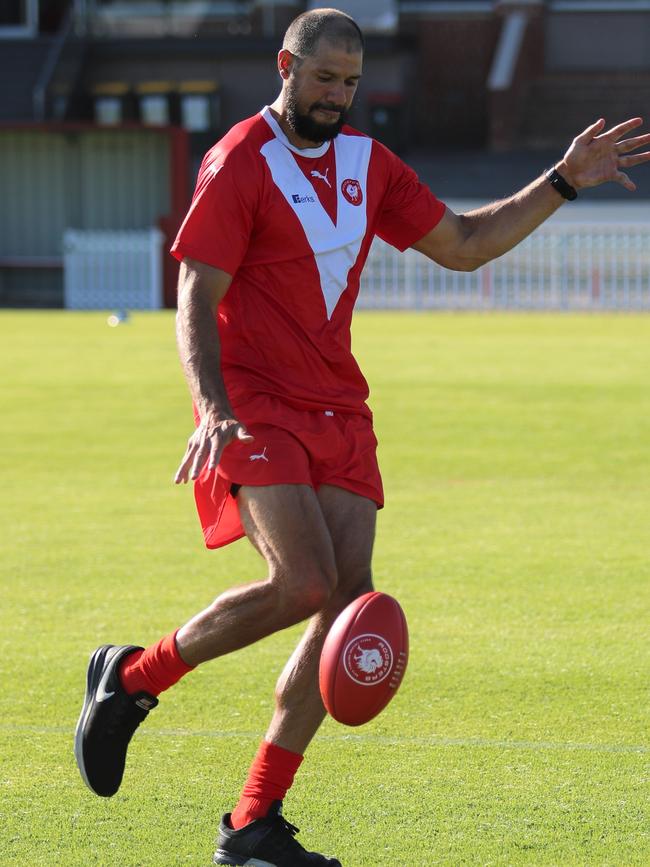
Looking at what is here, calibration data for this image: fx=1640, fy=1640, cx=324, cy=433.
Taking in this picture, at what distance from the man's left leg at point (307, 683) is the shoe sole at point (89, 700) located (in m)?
0.49

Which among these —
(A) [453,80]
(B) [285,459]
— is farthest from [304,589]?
(A) [453,80]

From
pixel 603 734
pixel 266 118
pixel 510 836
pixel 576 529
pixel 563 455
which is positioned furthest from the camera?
pixel 563 455

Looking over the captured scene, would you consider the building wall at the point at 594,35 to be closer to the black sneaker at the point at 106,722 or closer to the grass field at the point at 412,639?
the grass field at the point at 412,639

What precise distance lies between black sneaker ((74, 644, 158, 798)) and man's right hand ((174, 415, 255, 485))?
0.86 meters

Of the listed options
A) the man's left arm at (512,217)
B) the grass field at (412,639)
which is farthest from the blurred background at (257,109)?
the man's left arm at (512,217)

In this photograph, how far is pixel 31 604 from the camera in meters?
7.38

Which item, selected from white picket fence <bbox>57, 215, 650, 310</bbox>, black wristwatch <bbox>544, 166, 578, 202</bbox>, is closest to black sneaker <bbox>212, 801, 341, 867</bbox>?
black wristwatch <bbox>544, 166, 578, 202</bbox>

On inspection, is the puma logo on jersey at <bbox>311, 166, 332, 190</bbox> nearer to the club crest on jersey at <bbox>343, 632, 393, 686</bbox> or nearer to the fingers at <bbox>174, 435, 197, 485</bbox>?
the fingers at <bbox>174, 435, 197, 485</bbox>

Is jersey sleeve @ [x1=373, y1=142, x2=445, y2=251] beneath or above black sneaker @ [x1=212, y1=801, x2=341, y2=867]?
above

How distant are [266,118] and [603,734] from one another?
225 centimetres

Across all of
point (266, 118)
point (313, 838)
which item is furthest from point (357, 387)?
point (313, 838)

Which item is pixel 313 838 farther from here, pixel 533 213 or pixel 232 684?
pixel 533 213

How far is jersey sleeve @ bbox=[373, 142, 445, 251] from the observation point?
5156 millimetres

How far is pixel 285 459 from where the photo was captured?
452cm
